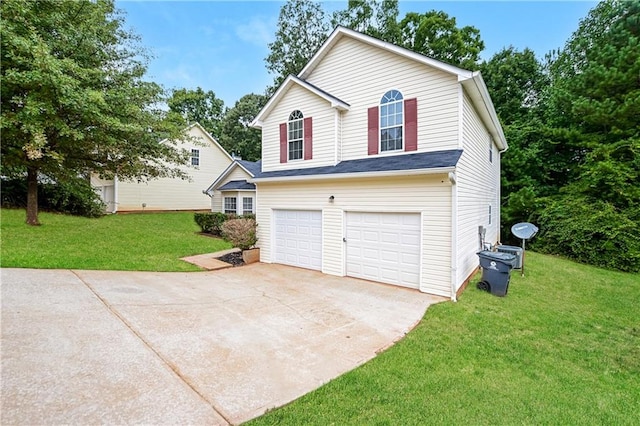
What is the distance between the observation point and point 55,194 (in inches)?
667

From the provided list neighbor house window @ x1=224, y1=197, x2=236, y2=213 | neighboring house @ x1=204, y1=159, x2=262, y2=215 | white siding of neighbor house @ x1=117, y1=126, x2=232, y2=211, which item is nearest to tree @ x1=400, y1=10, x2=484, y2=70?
neighboring house @ x1=204, y1=159, x2=262, y2=215

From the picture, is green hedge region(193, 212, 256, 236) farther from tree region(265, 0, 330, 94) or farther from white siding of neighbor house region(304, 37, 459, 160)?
tree region(265, 0, 330, 94)

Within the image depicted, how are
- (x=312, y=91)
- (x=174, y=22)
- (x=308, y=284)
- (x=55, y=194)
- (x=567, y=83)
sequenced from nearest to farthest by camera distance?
(x=308, y=284) → (x=312, y=91) → (x=174, y=22) → (x=567, y=83) → (x=55, y=194)

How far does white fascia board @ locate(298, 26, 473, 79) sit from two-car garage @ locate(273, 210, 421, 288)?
12.1 ft


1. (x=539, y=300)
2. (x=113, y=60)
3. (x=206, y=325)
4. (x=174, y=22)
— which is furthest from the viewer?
(x=174, y=22)

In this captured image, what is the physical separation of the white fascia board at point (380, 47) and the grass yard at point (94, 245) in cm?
797

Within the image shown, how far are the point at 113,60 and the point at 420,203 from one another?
41.9 feet

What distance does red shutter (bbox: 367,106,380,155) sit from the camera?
9.16 metres

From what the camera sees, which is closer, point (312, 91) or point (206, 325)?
point (206, 325)

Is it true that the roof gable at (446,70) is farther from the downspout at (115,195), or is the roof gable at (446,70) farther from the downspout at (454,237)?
the downspout at (115,195)

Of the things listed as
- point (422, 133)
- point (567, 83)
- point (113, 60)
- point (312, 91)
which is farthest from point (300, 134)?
point (567, 83)

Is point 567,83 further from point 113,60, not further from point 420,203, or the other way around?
point 113,60

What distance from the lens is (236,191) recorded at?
17.7 meters

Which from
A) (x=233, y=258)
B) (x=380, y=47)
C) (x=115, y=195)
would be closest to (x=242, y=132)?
(x=115, y=195)
